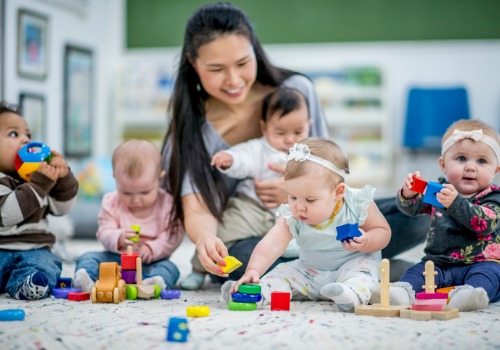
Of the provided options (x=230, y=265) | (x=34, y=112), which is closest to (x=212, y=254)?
(x=230, y=265)

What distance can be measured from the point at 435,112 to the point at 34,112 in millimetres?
2761

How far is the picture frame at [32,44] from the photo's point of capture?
4.39 meters

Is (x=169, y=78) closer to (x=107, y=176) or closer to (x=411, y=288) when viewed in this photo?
(x=107, y=176)

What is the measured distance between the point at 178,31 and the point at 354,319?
14.7ft

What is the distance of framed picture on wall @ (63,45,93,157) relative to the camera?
4977 millimetres

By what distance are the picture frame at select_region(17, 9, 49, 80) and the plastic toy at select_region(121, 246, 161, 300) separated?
2.78 metres

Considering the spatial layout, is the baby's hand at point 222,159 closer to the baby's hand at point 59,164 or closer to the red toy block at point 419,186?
the baby's hand at point 59,164

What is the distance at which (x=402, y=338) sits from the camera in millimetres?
1364

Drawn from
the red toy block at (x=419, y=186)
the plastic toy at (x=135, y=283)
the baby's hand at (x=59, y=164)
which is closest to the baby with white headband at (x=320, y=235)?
the red toy block at (x=419, y=186)

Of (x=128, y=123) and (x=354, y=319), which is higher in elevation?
(x=128, y=123)

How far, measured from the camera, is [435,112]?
519 centimetres

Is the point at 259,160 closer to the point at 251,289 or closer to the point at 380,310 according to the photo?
the point at 251,289

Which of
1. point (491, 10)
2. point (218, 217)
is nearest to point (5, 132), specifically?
point (218, 217)

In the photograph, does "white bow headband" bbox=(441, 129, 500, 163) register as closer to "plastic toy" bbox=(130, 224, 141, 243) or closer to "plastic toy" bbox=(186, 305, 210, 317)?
"plastic toy" bbox=(186, 305, 210, 317)
